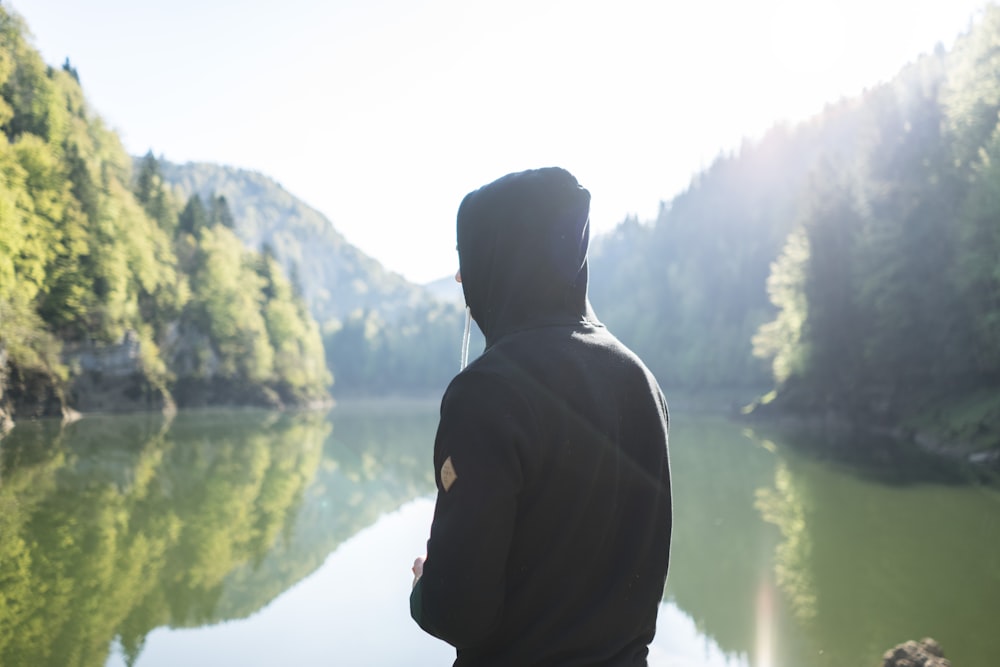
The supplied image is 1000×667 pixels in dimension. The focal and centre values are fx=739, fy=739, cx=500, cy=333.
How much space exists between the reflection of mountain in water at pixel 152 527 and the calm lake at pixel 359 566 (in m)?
0.04

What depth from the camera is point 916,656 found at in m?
7.17

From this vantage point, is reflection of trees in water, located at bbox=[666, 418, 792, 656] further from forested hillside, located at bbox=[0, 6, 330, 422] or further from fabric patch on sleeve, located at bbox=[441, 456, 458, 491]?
forested hillside, located at bbox=[0, 6, 330, 422]

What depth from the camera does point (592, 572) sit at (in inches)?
84.0

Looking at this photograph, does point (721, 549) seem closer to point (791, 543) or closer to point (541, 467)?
point (791, 543)

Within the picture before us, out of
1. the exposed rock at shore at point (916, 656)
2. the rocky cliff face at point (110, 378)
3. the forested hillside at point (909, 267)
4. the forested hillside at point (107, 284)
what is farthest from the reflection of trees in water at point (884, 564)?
the rocky cliff face at point (110, 378)

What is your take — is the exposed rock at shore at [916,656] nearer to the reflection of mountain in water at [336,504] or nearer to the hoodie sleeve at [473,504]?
the hoodie sleeve at [473,504]

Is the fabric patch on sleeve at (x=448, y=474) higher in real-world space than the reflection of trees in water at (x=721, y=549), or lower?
higher

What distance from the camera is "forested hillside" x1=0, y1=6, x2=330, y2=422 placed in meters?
35.1

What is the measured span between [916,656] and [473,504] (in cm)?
722

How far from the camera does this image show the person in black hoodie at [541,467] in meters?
1.93

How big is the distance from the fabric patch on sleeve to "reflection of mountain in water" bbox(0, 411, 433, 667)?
714 cm

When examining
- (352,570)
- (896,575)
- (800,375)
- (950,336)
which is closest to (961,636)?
(896,575)

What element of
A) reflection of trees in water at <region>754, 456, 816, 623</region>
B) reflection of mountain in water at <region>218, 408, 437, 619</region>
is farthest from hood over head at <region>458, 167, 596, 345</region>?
reflection of trees in water at <region>754, 456, 816, 623</region>

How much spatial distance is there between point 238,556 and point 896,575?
1043 centimetres
